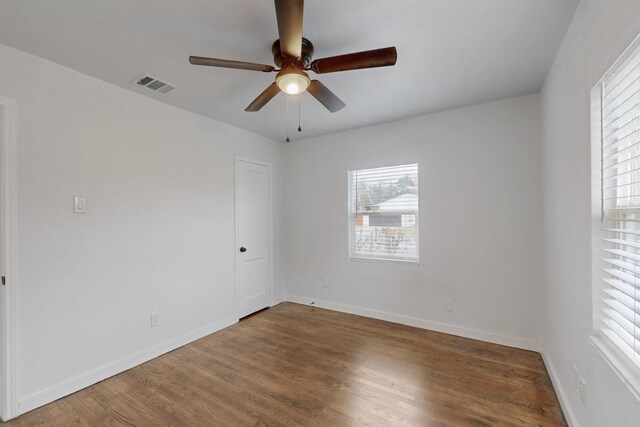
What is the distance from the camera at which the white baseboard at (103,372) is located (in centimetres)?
199

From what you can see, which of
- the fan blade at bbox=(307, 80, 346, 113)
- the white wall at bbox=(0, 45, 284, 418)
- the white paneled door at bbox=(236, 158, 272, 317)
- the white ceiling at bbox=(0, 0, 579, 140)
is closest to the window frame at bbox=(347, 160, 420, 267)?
the white ceiling at bbox=(0, 0, 579, 140)

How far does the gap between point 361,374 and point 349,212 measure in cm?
205

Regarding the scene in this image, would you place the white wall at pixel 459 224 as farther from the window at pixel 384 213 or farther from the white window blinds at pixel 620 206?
the white window blinds at pixel 620 206

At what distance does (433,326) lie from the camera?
10.7 ft

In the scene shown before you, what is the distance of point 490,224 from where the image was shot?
2967 millimetres

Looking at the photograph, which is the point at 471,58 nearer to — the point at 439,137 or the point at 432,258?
the point at 439,137

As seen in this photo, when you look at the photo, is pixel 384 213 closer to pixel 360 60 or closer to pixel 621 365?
pixel 360 60

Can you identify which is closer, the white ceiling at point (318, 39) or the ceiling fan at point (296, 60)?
the ceiling fan at point (296, 60)

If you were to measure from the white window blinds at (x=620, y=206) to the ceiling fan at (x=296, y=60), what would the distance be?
102 centimetres

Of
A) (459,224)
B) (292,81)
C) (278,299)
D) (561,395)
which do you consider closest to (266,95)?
(292,81)

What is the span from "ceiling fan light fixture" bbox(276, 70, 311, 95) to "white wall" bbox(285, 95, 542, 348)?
6.60 ft

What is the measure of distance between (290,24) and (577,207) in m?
1.92

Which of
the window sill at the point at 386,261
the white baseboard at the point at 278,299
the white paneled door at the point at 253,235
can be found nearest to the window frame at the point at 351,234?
the window sill at the point at 386,261

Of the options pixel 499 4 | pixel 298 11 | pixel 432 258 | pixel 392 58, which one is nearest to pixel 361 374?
pixel 432 258
